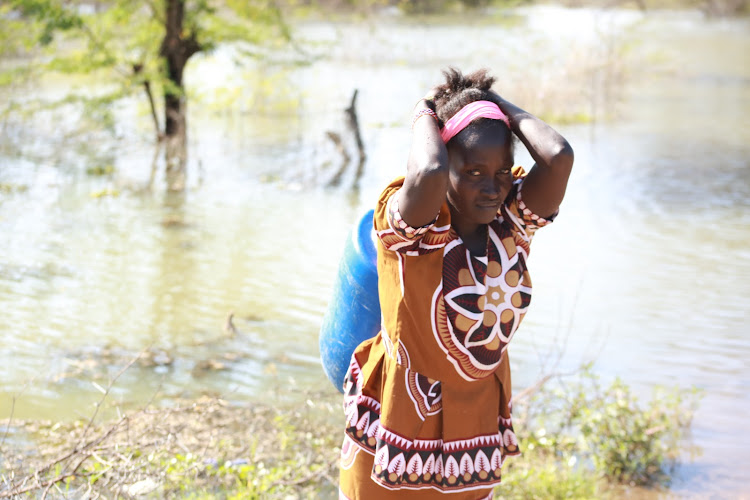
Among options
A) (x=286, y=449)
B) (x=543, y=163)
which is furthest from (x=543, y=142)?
(x=286, y=449)

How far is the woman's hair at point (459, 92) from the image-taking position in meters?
2.04

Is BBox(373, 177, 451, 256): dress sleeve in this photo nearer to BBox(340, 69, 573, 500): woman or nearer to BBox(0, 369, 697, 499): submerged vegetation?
BBox(340, 69, 573, 500): woman

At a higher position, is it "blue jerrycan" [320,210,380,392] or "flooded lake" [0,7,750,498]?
"blue jerrycan" [320,210,380,392]

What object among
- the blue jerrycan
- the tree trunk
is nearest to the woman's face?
the blue jerrycan

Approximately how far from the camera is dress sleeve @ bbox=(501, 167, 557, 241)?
6.79 ft

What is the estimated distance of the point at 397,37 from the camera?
20.3 meters

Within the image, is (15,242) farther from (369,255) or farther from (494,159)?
(494,159)

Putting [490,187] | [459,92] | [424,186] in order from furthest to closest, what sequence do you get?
1. [459,92]
2. [490,187]
3. [424,186]

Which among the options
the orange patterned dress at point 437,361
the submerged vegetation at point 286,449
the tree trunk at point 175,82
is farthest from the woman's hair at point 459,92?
the tree trunk at point 175,82

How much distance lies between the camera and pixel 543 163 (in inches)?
79.0

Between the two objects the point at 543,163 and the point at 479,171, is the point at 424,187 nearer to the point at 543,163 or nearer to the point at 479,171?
the point at 479,171

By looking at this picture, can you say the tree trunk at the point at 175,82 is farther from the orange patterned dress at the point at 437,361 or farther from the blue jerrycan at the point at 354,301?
the orange patterned dress at the point at 437,361

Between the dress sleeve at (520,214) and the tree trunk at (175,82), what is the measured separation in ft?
24.5

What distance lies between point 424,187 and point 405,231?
0.11m
